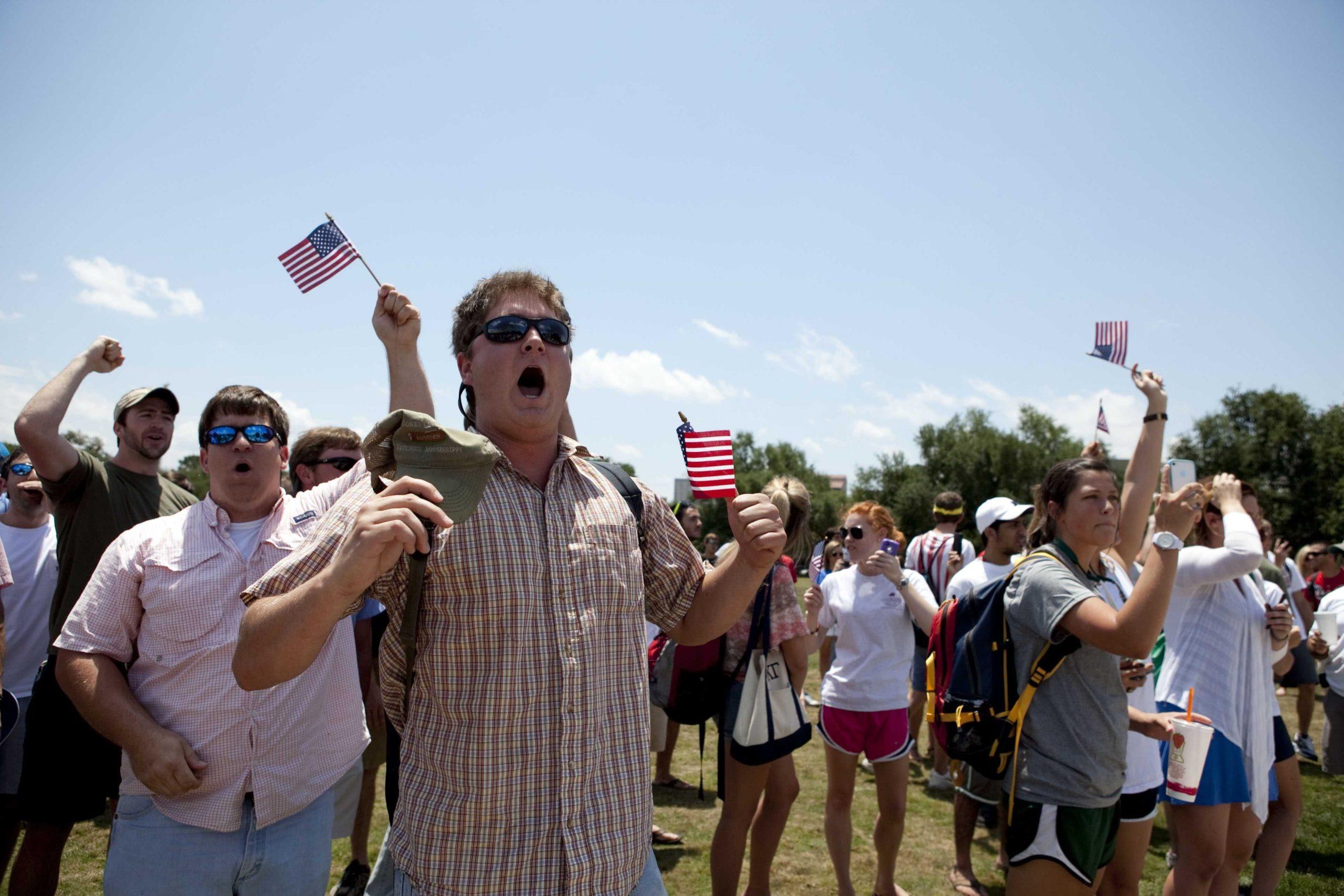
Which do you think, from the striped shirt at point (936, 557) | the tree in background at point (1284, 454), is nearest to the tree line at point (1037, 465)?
the tree in background at point (1284, 454)

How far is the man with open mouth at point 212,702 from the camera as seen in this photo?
2.56m

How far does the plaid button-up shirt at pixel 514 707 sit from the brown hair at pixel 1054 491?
2349mm

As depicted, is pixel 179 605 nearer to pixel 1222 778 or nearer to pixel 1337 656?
pixel 1222 778

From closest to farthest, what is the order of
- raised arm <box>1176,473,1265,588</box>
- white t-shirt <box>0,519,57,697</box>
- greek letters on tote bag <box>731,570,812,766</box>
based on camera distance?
raised arm <box>1176,473,1265,588</box>
greek letters on tote bag <box>731,570,812,766</box>
white t-shirt <box>0,519,57,697</box>

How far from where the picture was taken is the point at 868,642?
217 inches

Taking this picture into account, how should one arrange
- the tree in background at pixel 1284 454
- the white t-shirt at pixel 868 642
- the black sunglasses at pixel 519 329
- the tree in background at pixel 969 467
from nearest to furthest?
the black sunglasses at pixel 519 329
the white t-shirt at pixel 868 642
the tree in background at pixel 1284 454
the tree in background at pixel 969 467

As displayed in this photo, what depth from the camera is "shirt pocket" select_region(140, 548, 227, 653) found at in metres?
2.69

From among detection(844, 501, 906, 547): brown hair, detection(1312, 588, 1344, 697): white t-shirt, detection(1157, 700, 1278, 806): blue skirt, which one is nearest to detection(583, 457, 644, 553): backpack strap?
detection(1157, 700, 1278, 806): blue skirt

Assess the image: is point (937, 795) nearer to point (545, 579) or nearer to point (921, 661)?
point (921, 661)

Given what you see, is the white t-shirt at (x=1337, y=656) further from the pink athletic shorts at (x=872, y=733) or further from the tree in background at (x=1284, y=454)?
the tree in background at (x=1284, y=454)

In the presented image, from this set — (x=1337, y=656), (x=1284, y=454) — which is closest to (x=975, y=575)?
(x=1337, y=656)

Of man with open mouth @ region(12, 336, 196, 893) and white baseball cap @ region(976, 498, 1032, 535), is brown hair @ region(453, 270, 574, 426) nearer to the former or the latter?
man with open mouth @ region(12, 336, 196, 893)

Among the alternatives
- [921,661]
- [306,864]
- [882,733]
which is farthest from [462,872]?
[921,661]

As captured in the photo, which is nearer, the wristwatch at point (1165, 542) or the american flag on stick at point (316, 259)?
the wristwatch at point (1165, 542)
